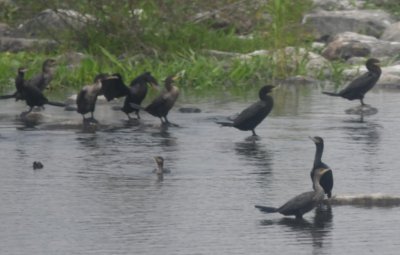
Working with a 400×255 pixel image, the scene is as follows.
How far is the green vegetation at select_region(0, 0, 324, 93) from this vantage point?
27484 millimetres

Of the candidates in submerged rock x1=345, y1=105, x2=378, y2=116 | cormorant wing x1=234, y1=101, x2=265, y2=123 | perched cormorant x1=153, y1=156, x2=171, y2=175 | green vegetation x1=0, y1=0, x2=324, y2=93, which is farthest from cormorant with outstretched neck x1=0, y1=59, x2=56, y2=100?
perched cormorant x1=153, y1=156, x2=171, y2=175

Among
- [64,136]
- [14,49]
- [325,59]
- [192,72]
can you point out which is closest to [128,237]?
[64,136]

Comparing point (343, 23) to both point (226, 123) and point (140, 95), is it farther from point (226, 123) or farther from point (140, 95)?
point (226, 123)

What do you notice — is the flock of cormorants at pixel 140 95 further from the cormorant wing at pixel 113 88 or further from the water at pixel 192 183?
the water at pixel 192 183

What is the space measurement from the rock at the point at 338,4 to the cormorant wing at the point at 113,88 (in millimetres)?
16453

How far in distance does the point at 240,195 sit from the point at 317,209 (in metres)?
1.06

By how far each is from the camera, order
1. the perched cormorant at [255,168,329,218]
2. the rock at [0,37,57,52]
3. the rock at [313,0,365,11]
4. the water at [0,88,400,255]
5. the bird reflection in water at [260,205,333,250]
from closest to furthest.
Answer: the water at [0,88,400,255] → the bird reflection in water at [260,205,333,250] → the perched cormorant at [255,168,329,218] → the rock at [0,37,57,52] → the rock at [313,0,365,11]

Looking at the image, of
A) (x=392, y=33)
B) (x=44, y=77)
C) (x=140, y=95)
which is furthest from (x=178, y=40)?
(x=140, y=95)

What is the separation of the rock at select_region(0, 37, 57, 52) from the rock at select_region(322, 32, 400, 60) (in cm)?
560

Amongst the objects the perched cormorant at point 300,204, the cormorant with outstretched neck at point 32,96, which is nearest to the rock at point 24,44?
the cormorant with outstretched neck at point 32,96

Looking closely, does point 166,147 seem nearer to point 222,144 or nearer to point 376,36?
point 222,144

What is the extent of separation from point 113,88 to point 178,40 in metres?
7.63

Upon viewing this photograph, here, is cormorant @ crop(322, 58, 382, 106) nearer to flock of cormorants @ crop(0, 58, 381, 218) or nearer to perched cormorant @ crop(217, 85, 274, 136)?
flock of cormorants @ crop(0, 58, 381, 218)

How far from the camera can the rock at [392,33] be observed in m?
33.2
